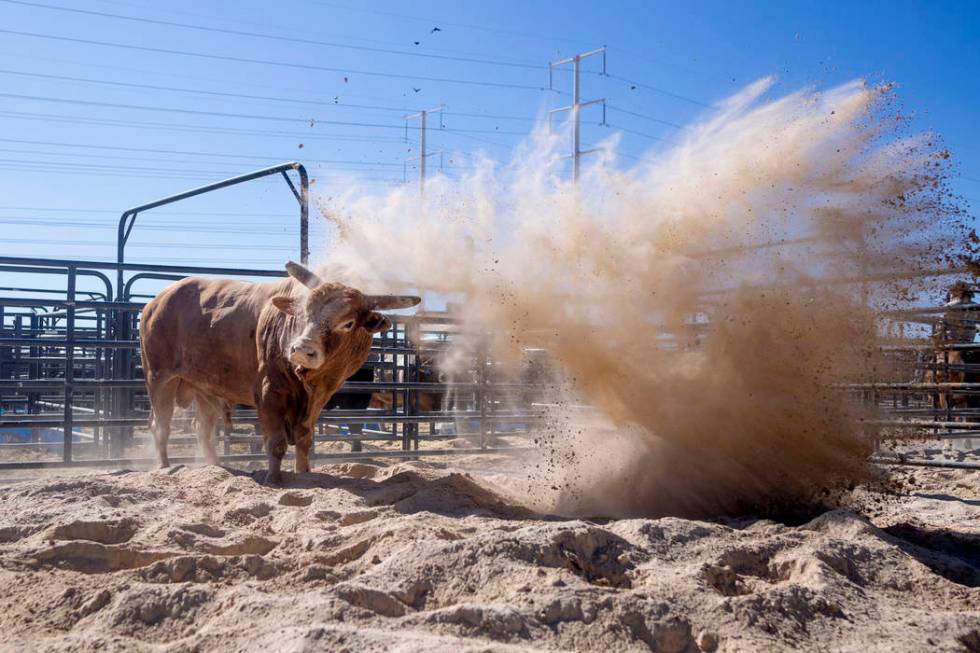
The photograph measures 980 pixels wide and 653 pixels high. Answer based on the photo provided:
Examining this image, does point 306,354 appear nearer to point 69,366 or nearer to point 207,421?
point 207,421

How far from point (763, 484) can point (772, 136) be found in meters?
2.32

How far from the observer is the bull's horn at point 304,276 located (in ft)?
20.0

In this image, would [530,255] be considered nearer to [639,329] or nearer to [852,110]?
[639,329]

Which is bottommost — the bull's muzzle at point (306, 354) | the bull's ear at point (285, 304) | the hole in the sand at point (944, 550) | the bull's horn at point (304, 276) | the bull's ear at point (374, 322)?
the hole in the sand at point (944, 550)

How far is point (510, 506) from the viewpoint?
5418 mm

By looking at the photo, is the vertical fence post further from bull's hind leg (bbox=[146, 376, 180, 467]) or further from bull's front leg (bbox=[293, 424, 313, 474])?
bull's front leg (bbox=[293, 424, 313, 474])

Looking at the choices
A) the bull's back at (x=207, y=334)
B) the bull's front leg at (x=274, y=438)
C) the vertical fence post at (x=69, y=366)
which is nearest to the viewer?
the bull's front leg at (x=274, y=438)

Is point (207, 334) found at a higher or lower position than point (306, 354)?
higher

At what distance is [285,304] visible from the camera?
6172 millimetres

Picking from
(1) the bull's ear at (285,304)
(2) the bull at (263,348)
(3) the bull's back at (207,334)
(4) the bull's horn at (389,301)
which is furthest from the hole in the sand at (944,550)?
(3) the bull's back at (207,334)

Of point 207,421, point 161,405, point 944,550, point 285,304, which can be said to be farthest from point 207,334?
point 944,550

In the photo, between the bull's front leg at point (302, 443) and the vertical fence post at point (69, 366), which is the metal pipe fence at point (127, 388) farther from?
Answer: the bull's front leg at point (302, 443)

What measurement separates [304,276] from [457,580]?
3.47m

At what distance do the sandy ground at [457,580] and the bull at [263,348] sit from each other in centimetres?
143
